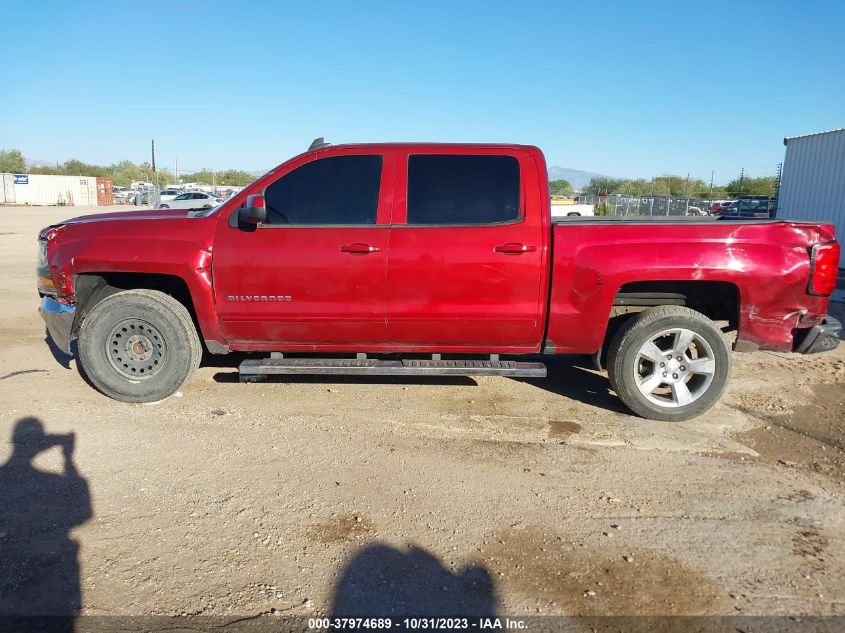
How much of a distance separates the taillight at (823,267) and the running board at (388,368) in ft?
6.60

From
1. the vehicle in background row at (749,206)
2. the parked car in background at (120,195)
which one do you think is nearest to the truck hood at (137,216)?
the vehicle in background row at (749,206)

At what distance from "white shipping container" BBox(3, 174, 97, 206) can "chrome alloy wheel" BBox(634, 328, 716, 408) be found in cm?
5936

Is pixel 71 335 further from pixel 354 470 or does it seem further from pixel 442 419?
pixel 442 419

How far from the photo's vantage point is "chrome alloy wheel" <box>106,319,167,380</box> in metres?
4.74

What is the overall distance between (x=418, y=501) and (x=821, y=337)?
3.25 meters

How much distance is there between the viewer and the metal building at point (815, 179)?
14875mm

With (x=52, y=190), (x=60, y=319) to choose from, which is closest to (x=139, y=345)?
(x=60, y=319)

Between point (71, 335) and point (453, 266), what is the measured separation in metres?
3.10

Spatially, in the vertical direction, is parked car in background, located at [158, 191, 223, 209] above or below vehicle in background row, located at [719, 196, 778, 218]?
below

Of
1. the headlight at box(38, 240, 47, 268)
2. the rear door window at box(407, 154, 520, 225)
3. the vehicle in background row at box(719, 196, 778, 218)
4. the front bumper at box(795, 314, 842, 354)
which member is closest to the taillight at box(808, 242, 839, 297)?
the front bumper at box(795, 314, 842, 354)

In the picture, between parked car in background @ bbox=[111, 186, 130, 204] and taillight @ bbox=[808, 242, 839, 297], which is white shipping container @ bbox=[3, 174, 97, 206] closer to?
parked car in background @ bbox=[111, 186, 130, 204]

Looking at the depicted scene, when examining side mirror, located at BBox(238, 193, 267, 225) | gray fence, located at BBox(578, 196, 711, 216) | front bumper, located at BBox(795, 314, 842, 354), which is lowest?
front bumper, located at BBox(795, 314, 842, 354)

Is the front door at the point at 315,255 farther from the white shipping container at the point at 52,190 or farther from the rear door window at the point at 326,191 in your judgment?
the white shipping container at the point at 52,190

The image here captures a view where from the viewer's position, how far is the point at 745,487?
365 centimetres
